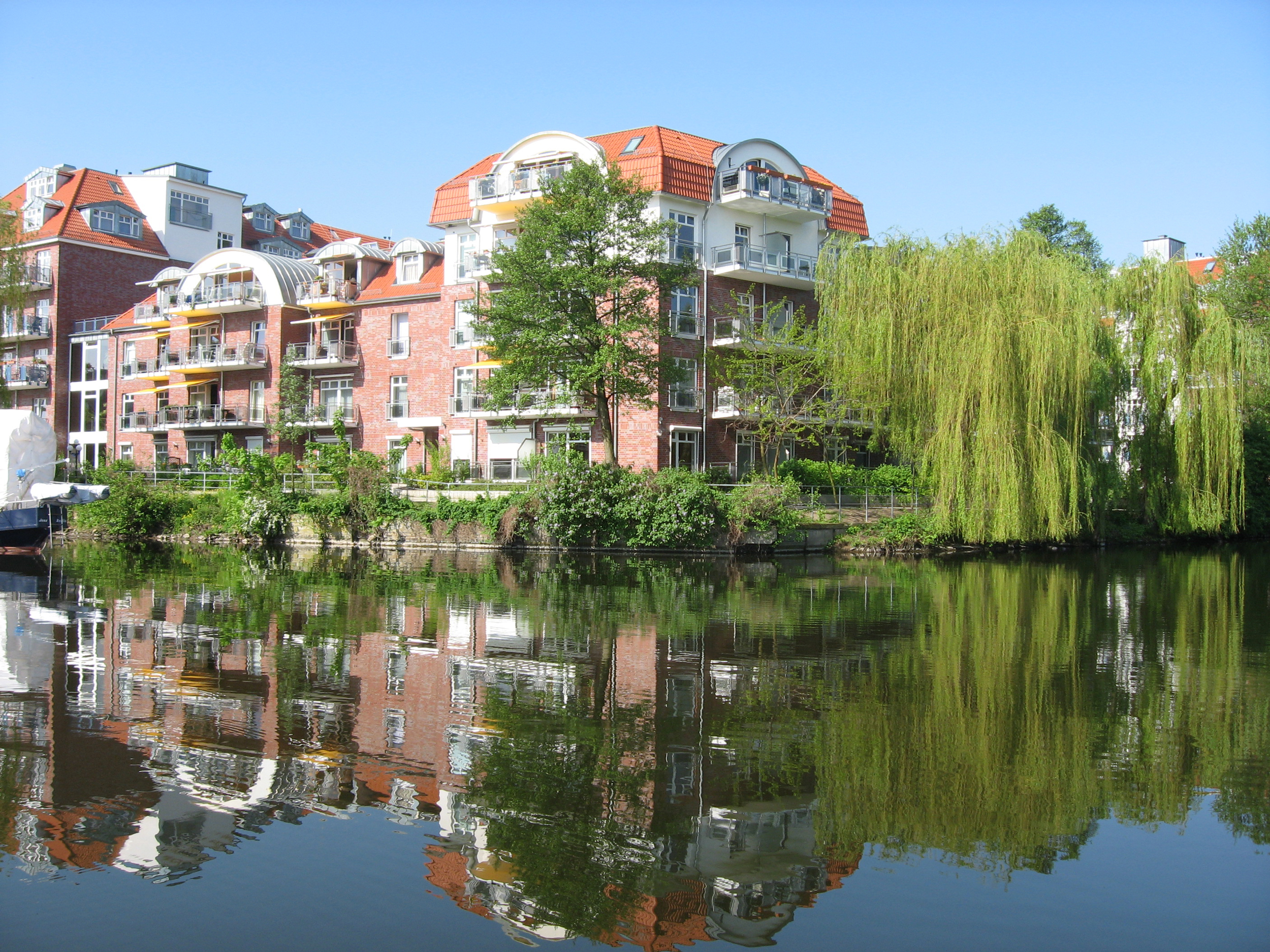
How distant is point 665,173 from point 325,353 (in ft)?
61.2

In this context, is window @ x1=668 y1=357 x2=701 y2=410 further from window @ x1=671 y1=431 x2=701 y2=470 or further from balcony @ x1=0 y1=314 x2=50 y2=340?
balcony @ x1=0 y1=314 x2=50 y2=340

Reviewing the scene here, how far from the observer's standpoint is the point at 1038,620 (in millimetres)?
17078

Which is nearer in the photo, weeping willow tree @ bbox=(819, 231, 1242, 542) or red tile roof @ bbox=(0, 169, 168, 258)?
weeping willow tree @ bbox=(819, 231, 1242, 542)

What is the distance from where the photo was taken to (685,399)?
39.1 metres

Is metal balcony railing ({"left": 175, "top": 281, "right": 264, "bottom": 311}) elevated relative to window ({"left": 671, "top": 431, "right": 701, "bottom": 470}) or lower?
elevated

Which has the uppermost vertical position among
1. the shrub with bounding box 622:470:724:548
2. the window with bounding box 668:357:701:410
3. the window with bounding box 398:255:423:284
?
the window with bounding box 398:255:423:284

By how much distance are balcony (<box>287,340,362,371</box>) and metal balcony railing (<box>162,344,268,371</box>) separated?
205 centimetres

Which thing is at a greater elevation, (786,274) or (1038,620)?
(786,274)

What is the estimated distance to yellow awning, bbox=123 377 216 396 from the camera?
52.1 m

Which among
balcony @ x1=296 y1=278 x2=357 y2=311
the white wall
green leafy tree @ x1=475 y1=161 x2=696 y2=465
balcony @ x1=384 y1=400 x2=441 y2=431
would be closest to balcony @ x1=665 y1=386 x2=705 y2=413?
green leafy tree @ x1=475 y1=161 x2=696 y2=465

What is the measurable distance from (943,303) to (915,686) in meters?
22.2

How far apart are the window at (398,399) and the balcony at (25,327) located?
2227cm

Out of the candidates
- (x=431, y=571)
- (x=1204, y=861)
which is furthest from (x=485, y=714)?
(x=431, y=571)

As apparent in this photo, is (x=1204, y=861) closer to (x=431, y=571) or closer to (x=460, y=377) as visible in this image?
(x=431, y=571)
